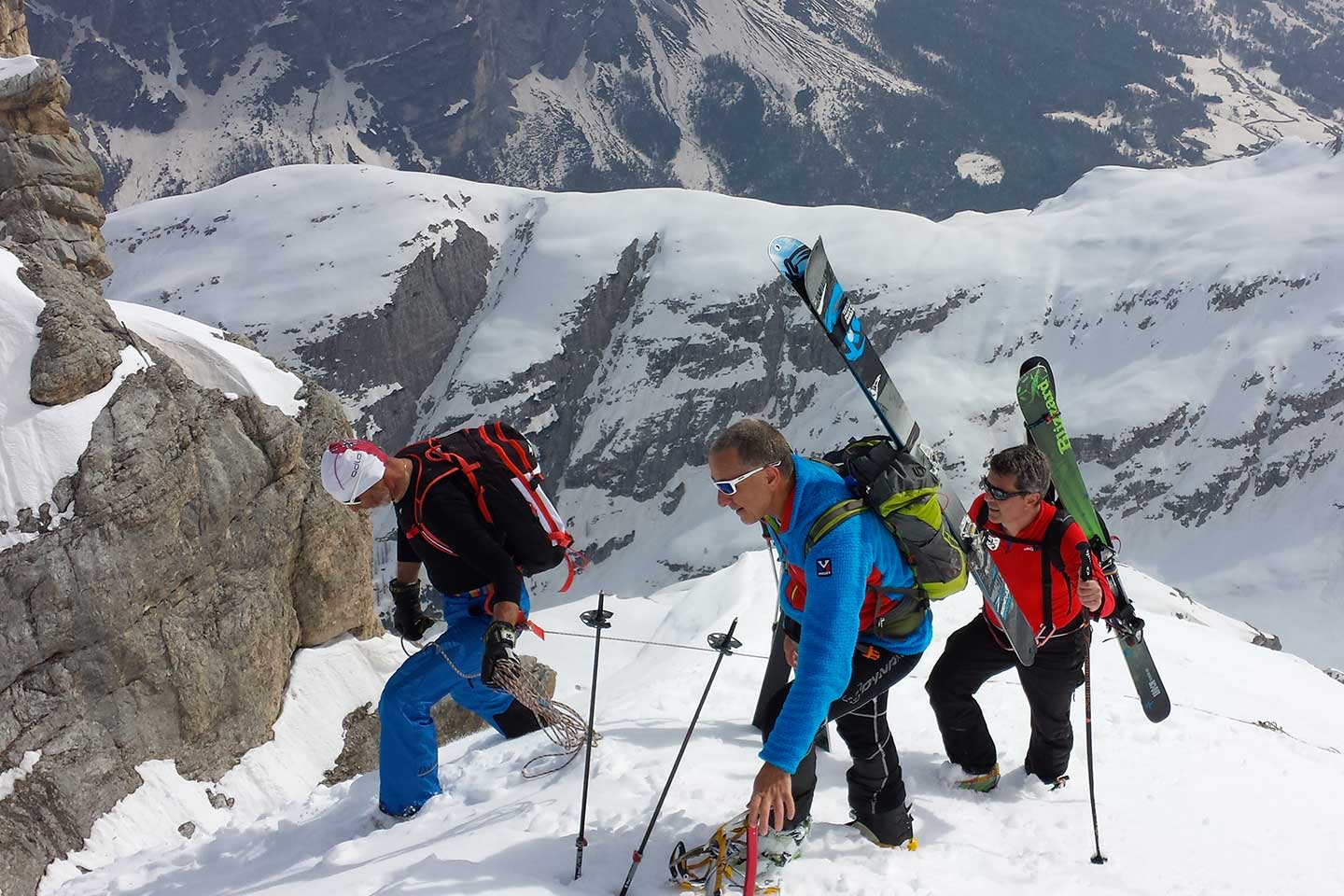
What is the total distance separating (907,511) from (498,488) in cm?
262

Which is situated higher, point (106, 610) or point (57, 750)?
point (106, 610)

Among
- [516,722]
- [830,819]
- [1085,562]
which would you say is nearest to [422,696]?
[516,722]

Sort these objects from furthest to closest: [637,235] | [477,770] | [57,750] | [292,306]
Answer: [637,235], [292,306], [57,750], [477,770]

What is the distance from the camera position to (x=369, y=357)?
132 meters

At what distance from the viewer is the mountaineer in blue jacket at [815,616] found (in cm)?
389

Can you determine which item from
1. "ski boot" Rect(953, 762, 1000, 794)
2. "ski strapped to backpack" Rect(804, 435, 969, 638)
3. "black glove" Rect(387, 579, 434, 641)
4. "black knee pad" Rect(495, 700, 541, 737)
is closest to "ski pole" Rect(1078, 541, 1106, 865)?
"ski boot" Rect(953, 762, 1000, 794)

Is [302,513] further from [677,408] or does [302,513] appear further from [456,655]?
[677,408]

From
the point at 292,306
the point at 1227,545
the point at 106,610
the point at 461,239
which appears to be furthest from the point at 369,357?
the point at 106,610

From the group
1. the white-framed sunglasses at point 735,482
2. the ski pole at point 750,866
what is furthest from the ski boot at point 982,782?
the white-framed sunglasses at point 735,482

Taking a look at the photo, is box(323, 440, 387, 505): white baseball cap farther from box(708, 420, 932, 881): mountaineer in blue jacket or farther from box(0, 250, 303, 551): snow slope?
box(0, 250, 303, 551): snow slope

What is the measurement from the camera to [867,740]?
495 centimetres

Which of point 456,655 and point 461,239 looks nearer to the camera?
point 456,655

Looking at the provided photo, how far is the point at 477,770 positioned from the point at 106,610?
35.4 ft

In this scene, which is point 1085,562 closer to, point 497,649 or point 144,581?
point 497,649
